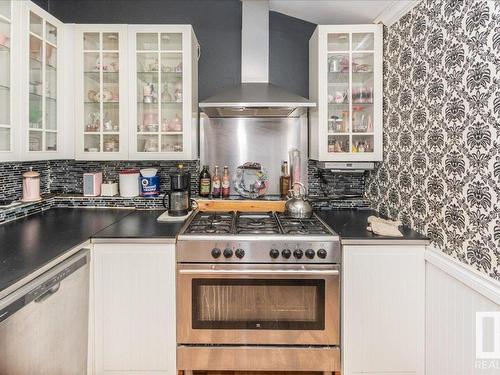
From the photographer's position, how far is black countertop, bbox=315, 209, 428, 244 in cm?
194

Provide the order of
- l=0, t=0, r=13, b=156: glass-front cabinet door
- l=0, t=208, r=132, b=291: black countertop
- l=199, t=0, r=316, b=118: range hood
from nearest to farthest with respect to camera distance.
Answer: l=0, t=208, r=132, b=291: black countertop, l=0, t=0, r=13, b=156: glass-front cabinet door, l=199, t=0, r=316, b=118: range hood

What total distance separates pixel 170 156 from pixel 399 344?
6.32 feet

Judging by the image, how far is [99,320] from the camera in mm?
1943

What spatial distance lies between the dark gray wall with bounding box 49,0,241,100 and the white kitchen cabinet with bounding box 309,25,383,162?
0.75 metres

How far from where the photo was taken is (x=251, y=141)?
292 centimetres


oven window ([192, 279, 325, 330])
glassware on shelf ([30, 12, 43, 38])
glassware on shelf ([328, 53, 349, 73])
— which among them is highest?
glassware on shelf ([30, 12, 43, 38])

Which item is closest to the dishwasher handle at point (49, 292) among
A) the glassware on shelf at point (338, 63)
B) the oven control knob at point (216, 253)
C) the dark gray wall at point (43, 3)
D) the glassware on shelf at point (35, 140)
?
the oven control knob at point (216, 253)

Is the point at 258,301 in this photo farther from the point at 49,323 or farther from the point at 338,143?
the point at 338,143

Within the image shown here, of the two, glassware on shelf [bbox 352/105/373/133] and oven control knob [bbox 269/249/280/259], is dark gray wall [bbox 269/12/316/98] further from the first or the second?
oven control knob [bbox 269/249/280/259]

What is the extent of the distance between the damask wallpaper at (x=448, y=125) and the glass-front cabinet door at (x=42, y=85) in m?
2.31

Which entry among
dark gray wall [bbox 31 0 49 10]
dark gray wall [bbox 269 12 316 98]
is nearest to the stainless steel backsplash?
dark gray wall [bbox 269 12 316 98]

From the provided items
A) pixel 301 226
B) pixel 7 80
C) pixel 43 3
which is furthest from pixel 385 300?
pixel 43 3

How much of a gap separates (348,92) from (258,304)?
1.62m

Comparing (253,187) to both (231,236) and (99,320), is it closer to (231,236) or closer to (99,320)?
(231,236)
